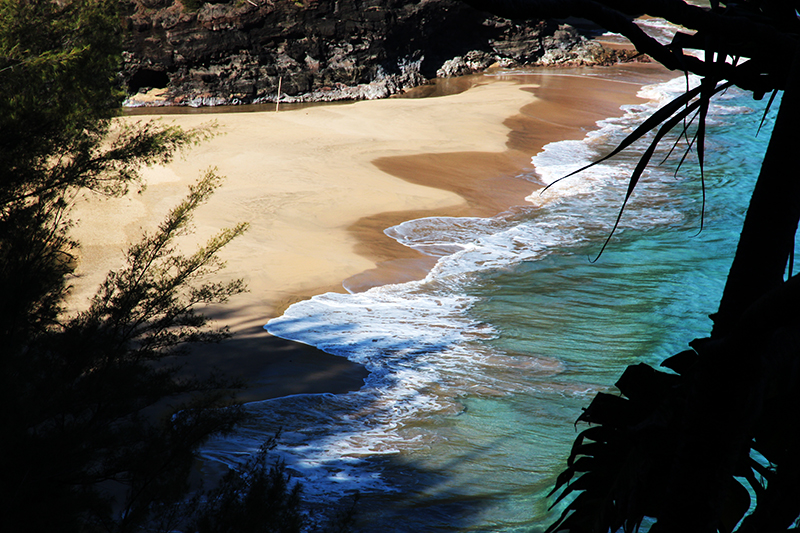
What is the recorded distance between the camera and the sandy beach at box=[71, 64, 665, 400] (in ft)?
26.0

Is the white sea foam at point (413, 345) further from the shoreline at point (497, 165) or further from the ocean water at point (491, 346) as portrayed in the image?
the shoreline at point (497, 165)

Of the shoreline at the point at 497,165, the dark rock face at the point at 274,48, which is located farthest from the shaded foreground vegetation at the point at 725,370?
the dark rock face at the point at 274,48

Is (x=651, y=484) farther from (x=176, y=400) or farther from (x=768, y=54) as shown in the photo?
(x=176, y=400)

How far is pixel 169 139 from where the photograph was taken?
4676 millimetres

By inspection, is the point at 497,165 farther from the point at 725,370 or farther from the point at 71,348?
the point at 725,370

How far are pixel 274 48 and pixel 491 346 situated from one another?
23.3 m

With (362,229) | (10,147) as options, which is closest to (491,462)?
(10,147)

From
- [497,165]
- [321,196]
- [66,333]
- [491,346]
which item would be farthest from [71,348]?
[497,165]

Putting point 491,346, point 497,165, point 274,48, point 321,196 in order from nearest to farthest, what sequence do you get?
1. point 491,346
2. point 321,196
3. point 497,165
4. point 274,48

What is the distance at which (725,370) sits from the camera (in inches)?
57.9

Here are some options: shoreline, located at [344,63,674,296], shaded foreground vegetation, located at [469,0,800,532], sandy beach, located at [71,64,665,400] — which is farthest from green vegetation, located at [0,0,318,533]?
shoreline, located at [344,63,674,296]

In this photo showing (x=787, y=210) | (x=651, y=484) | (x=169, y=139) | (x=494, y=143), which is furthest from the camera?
(x=494, y=143)

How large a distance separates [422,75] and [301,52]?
240 inches

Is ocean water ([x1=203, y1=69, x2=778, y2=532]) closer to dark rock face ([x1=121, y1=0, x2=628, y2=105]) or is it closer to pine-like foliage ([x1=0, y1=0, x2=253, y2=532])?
pine-like foliage ([x1=0, y1=0, x2=253, y2=532])
